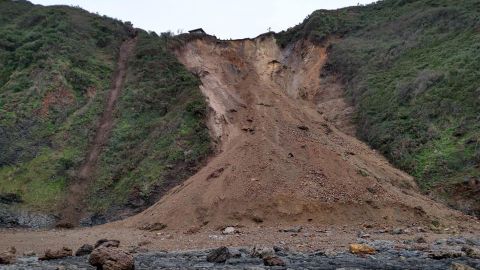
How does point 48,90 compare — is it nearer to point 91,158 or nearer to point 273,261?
point 91,158

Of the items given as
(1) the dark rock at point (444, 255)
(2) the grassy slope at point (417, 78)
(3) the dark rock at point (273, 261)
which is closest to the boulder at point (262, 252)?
(3) the dark rock at point (273, 261)

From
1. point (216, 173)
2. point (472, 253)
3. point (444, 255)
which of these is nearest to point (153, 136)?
point (216, 173)

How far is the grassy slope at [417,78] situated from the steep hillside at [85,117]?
425 inches

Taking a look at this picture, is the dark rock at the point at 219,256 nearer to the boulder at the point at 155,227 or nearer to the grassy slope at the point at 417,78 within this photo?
the boulder at the point at 155,227

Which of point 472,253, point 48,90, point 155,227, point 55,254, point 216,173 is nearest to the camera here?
point 472,253

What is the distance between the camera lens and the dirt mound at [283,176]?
20625mm

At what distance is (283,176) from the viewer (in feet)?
73.8

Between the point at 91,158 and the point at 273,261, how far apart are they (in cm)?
2216

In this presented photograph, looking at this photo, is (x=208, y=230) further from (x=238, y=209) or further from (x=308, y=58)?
(x=308, y=58)

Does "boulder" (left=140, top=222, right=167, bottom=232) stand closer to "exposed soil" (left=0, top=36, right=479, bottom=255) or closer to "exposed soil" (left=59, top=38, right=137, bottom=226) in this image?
"exposed soil" (left=0, top=36, right=479, bottom=255)

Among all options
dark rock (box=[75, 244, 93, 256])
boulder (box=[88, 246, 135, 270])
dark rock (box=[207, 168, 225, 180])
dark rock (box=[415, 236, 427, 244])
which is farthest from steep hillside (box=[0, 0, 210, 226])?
boulder (box=[88, 246, 135, 270])

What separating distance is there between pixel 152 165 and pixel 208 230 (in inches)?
404

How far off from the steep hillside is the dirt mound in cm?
243

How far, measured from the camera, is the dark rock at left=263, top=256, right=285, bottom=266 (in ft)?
39.6
